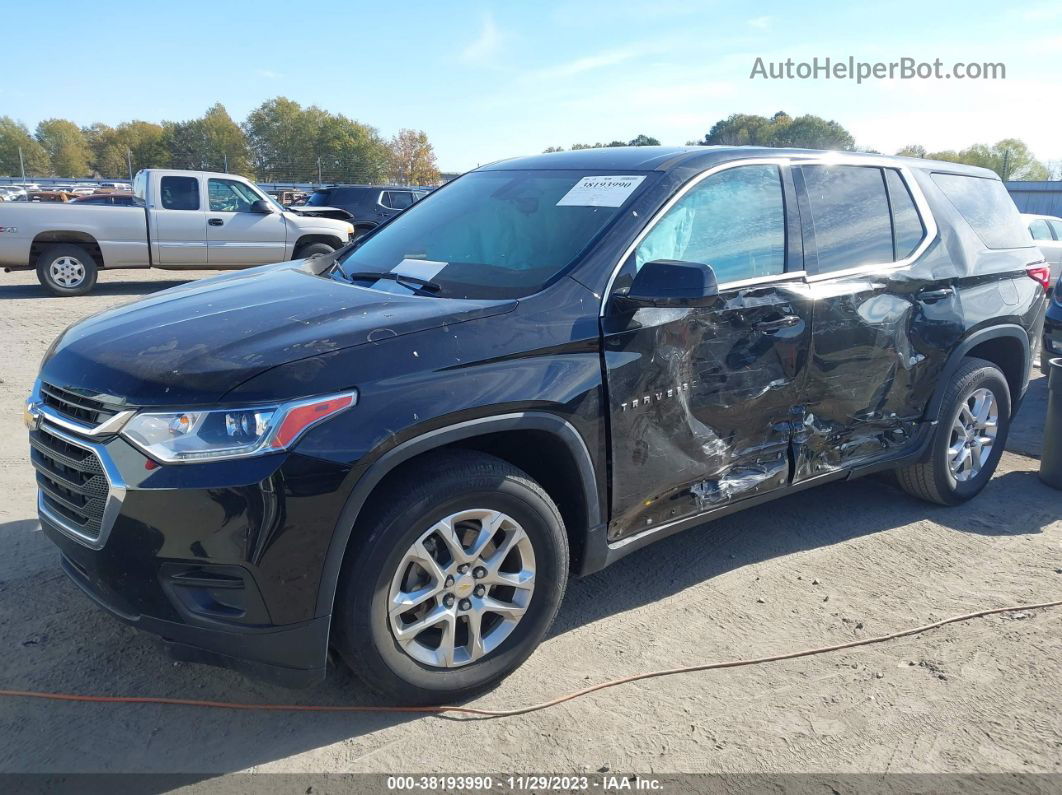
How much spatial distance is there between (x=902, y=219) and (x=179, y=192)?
1168 cm

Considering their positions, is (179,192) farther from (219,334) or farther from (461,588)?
(461,588)

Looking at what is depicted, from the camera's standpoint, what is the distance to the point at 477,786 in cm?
253

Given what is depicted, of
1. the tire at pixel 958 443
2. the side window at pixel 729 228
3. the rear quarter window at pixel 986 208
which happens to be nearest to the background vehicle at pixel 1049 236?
the rear quarter window at pixel 986 208

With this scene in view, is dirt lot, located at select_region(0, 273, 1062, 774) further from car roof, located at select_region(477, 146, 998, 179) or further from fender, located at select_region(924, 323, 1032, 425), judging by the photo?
car roof, located at select_region(477, 146, 998, 179)

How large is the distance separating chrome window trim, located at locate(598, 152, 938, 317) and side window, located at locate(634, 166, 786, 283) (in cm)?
2

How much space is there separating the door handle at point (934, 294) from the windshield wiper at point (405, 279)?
2.60 metres

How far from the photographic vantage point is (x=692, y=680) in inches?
123

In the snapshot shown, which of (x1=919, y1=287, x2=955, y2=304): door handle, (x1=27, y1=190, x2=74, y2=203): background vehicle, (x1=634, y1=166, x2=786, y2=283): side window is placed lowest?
(x1=919, y1=287, x2=955, y2=304): door handle

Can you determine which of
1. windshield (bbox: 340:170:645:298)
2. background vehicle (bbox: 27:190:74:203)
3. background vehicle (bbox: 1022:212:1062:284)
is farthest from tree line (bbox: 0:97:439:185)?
windshield (bbox: 340:170:645:298)

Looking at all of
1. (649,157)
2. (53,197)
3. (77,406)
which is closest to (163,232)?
(649,157)

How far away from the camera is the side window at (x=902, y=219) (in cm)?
429

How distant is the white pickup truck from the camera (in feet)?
39.4

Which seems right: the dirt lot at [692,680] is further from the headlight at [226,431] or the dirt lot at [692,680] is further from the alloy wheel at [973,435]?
the headlight at [226,431]

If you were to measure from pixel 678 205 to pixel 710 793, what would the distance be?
86.6 inches
